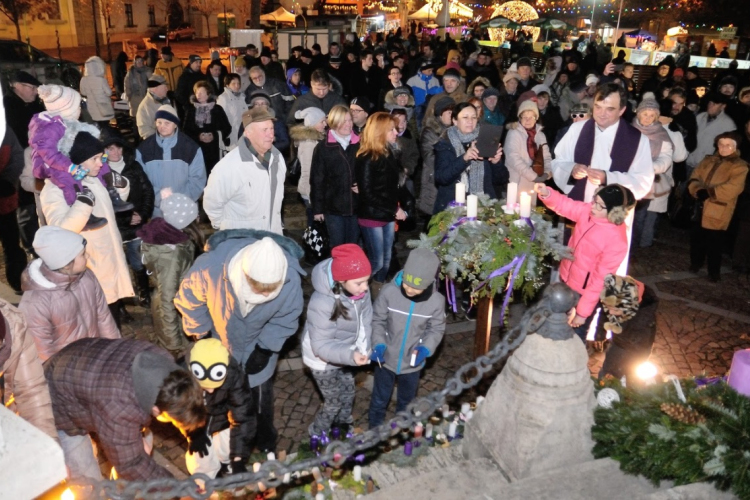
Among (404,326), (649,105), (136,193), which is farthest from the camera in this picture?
(649,105)

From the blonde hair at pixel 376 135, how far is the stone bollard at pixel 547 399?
3.34 metres

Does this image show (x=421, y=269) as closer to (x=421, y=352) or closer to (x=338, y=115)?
(x=421, y=352)

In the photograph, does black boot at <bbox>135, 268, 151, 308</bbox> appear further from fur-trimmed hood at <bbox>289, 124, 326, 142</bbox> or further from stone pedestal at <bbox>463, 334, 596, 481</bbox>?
stone pedestal at <bbox>463, 334, 596, 481</bbox>

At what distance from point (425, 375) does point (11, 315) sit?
11.9 feet

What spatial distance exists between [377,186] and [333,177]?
554 mm

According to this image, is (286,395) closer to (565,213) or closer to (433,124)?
(565,213)

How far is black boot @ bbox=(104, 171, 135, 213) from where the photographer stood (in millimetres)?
5770

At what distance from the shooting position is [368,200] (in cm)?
675

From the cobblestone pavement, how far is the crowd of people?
31cm

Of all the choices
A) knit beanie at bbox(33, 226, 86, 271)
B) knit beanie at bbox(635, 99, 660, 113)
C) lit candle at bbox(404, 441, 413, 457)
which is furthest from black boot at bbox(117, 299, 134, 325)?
knit beanie at bbox(635, 99, 660, 113)

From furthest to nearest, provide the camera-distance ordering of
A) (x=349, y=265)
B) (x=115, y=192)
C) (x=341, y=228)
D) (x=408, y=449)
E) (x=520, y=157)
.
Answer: (x=520, y=157)
(x=341, y=228)
(x=115, y=192)
(x=408, y=449)
(x=349, y=265)

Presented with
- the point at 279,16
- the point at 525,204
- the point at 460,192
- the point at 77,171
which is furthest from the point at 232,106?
the point at 279,16

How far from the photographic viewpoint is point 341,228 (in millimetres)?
7250

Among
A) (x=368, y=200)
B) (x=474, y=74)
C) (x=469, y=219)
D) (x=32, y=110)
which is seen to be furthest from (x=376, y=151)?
(x=474, y=74)
